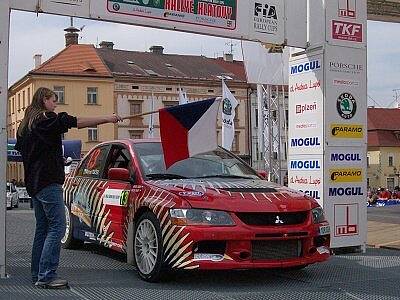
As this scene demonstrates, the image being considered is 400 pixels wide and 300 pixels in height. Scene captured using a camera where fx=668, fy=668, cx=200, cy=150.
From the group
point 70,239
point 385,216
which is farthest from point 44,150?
point 385,216

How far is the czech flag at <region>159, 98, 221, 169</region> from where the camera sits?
6.92 metres

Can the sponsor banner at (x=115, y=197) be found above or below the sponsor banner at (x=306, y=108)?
below

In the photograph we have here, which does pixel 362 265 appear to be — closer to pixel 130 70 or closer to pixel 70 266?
pixel 70 266

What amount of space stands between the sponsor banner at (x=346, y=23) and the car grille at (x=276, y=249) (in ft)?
12.1

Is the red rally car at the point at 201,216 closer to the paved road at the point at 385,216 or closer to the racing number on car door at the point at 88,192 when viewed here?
the racing number on car door at the point at 88,192

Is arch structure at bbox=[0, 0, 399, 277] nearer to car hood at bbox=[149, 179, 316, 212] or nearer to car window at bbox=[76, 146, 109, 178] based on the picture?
car window at bbox=[76, 146, 109, 178]

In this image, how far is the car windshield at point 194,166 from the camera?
7105 mm

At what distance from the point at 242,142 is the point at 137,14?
57208 mm

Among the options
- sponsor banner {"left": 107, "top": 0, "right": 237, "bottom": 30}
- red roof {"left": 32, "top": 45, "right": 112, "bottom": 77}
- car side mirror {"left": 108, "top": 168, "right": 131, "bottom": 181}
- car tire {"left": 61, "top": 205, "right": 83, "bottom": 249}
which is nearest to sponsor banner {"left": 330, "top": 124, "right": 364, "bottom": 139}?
sponsor banner {"left": 107, "top": 0, "right": 237, "bottom": 30}

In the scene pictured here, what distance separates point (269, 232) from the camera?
6098 mm

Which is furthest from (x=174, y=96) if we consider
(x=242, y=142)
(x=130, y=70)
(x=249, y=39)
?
(x=249, y=39)

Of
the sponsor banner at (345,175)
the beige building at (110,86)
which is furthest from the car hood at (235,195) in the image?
the beige building at (110,86)

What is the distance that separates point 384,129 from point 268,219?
73899 mm

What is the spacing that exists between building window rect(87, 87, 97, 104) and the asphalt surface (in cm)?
5134
